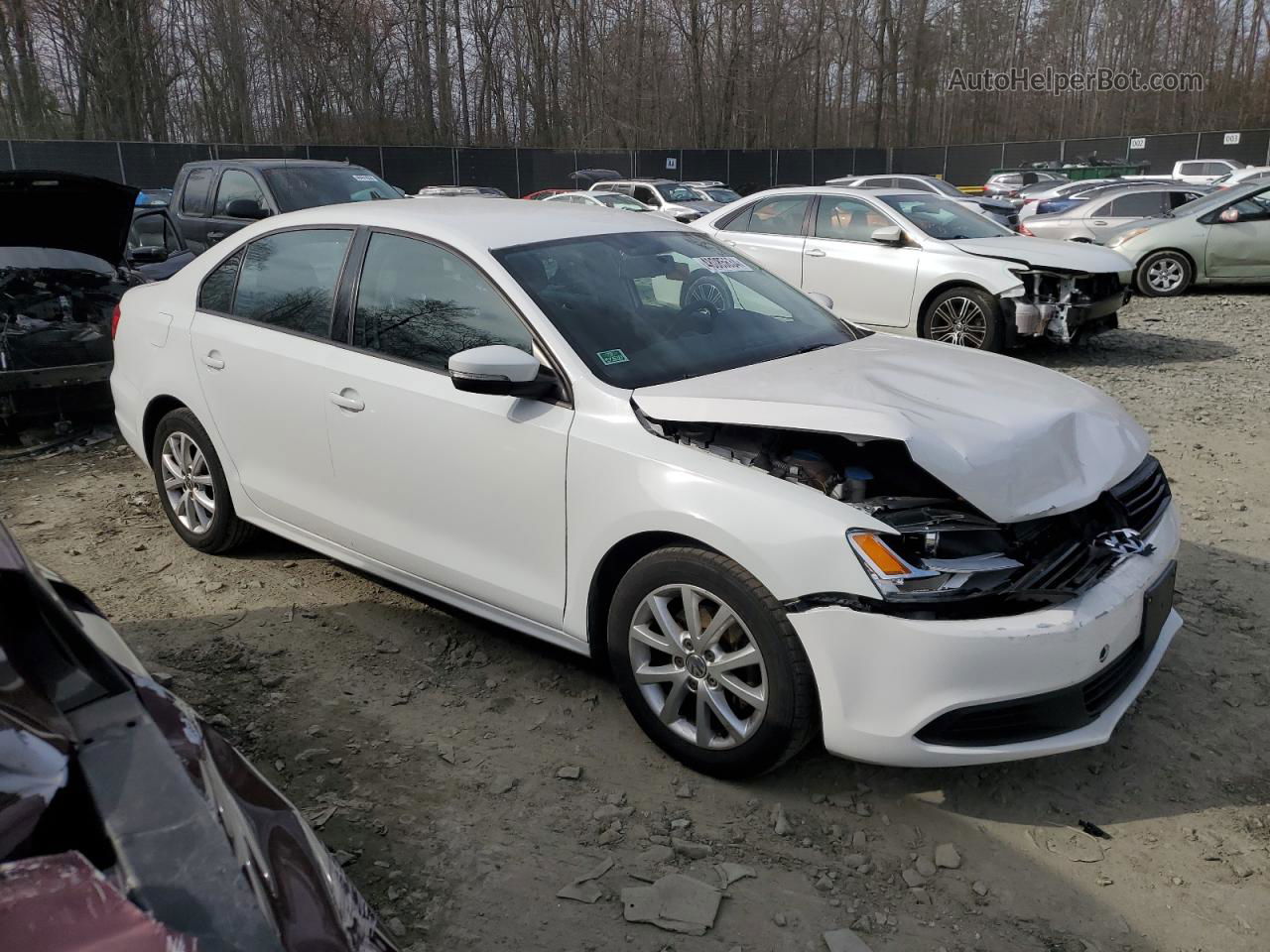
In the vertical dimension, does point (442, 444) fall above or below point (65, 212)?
below

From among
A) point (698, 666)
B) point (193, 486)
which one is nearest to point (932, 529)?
point (698, 666)

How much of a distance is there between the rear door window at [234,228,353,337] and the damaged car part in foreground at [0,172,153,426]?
8.32 feet

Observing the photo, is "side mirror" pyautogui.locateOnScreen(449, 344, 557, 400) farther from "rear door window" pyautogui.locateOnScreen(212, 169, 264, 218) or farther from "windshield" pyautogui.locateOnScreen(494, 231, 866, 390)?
"rear door window" pyautogui.locateOnScreen(212, 169, 264, 218)

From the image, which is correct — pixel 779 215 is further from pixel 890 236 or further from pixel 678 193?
pixel 678 193

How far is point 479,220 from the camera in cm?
380

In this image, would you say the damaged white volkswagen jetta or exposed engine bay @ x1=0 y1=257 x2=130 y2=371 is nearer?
the damaged white volkswagen jetta

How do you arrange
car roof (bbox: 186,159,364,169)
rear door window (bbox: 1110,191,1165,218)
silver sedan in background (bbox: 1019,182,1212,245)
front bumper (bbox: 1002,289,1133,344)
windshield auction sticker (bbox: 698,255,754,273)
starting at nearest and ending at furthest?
1. windshield auction sticker (bbox: 698,255,754,273)
2. front bumper (bbox: 1002,289,1133,344)
3. car roof (bbox: 186,159,364,169)
4. silver sedan in background (bbox: 1019,182,1212,245)
5. rear door window (bbox: 1110,191,1165,218)

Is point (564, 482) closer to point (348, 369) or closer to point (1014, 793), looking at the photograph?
point (348, 369)

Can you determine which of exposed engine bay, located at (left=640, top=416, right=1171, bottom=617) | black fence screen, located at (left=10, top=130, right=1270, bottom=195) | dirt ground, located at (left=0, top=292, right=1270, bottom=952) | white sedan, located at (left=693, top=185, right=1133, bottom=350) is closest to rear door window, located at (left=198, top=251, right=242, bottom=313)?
dirt ground, located at (left=0, top=292, right=1270, bottom=952)

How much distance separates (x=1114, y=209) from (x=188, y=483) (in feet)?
52.1

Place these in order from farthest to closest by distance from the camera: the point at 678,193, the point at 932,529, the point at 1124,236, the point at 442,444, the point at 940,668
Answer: the point at 678,193 < the point at 1124,236 < the point at 442,444 < the point at 932,529 < the point at 940,668

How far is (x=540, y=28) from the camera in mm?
48219

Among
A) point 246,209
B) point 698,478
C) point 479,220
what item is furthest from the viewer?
point 246,209

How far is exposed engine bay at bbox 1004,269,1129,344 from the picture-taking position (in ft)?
27.9
